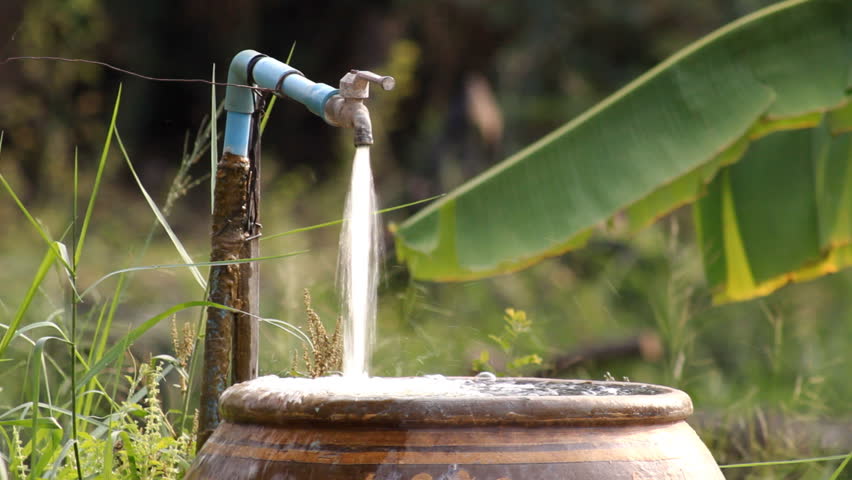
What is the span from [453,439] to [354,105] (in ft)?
2.06

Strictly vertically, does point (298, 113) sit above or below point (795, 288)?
above

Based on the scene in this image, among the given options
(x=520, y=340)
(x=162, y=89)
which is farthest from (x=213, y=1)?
(x=520, y=340)

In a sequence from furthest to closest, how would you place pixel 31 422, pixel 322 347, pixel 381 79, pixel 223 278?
1. pixel 322 347
2. pixel 223 278
3. pixel 31 422
4. pixel 381 79

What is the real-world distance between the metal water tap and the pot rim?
0.47 meters

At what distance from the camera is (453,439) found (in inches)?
57.3

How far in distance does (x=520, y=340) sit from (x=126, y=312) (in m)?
2.08

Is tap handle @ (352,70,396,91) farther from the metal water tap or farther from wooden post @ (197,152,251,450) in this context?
wooden post @ (197,152,251,450)

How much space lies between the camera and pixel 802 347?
5.87 meters

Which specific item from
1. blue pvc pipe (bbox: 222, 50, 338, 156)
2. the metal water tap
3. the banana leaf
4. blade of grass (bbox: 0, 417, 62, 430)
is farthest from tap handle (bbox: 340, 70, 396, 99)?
the banana leaf

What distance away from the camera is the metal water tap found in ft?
5.88

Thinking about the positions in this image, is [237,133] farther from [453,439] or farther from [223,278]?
[453,439]

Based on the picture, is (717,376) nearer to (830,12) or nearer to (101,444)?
(830,12)

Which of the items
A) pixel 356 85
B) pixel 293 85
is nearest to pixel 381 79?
pixel 356 85

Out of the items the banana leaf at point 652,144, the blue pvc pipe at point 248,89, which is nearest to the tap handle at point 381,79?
the blue pvc pipe at point 248,89
